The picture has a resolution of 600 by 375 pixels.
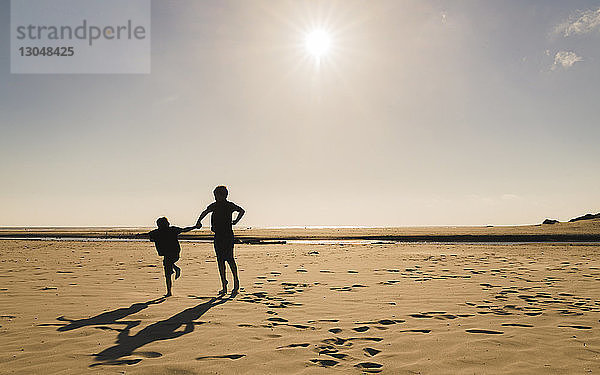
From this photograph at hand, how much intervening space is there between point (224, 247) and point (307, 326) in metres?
3.67

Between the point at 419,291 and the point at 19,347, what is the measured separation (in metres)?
7.06

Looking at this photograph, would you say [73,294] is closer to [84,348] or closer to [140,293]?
[140,293]

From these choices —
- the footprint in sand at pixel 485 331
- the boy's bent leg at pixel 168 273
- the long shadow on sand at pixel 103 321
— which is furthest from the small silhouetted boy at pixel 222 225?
the footprint in sand at pixel 485 331

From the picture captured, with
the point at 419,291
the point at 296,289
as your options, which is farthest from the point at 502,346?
the point at 296,289

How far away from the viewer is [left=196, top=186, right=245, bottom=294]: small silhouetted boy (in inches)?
345

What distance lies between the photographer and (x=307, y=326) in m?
5.65

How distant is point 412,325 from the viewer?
567 centimetres

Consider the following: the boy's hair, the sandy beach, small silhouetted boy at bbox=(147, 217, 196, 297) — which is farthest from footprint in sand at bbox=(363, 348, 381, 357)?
small silhouetted boy at bbox=(147, 217, 196, 297)

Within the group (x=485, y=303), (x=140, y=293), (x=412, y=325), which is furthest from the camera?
(x=140, y=293)

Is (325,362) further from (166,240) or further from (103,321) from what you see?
(166,240)

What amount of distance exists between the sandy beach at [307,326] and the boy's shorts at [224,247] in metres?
0.87

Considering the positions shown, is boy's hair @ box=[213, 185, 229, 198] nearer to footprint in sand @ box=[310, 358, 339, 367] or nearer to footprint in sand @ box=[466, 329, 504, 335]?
footprint in sand @ box=[310, 358, 339, 367]

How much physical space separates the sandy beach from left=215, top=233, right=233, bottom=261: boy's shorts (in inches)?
34.1

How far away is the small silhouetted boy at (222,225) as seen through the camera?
876 centimetres
